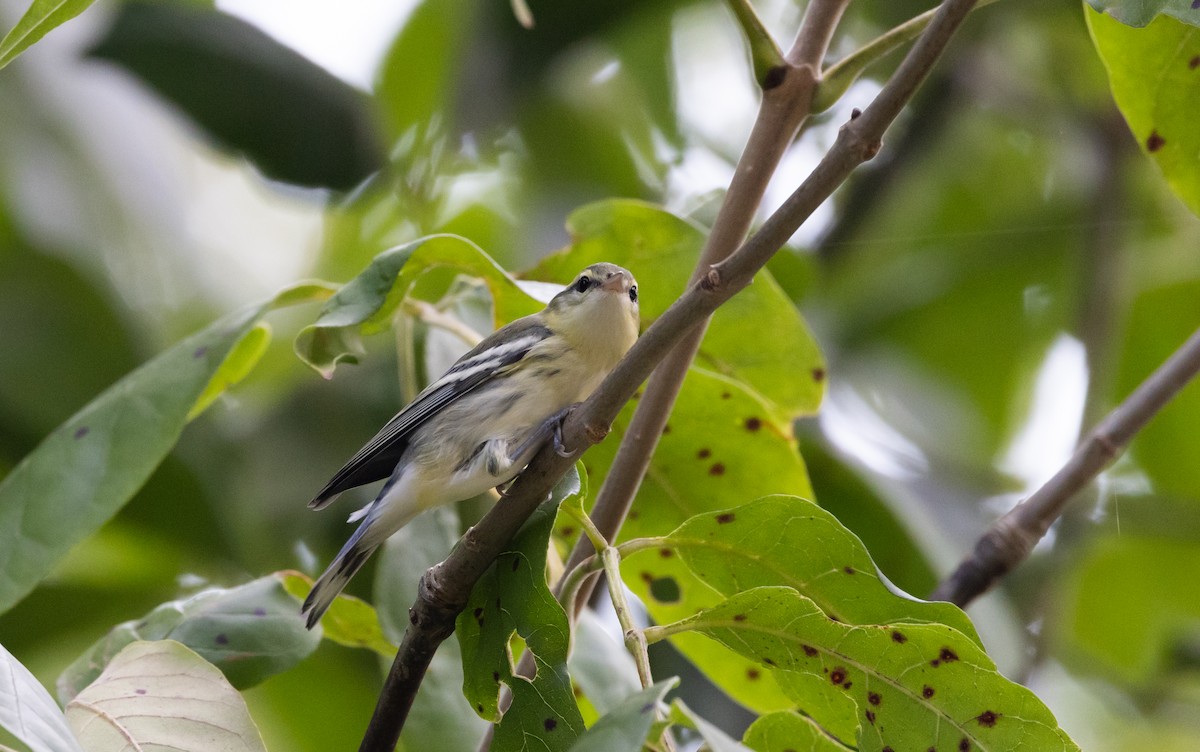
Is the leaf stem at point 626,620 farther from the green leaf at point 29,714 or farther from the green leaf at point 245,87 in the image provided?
the green leaf at point 245,87

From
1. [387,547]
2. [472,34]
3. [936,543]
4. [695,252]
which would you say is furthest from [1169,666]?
[472,34]

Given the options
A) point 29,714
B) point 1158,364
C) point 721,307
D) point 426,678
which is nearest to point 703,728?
point 29,714

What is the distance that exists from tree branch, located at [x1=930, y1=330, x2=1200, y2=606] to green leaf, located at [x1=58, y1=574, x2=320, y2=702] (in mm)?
1219

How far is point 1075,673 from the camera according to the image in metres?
3.92

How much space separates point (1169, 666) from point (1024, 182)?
1.84 meters

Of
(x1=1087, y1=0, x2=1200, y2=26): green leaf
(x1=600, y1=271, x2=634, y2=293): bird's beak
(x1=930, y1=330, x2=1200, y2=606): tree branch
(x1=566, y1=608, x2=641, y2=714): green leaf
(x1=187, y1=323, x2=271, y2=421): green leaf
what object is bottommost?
(x1=930, y1=330, x2=1200, y2=606): tree branch

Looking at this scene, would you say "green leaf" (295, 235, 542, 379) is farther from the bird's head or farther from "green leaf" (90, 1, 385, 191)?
"green leaf" (90, 1, 385, 191)

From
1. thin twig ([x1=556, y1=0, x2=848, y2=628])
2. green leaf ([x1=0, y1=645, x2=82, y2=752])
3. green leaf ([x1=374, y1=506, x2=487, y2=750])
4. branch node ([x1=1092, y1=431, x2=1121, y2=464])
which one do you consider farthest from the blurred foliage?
green leaf ([x1=0, y1=645, x2=82, y2=752])

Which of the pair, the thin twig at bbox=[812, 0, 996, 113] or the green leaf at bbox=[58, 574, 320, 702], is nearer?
the thin twig at bbox=[812, 0, 996, 113]

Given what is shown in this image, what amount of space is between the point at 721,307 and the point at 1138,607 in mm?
2160

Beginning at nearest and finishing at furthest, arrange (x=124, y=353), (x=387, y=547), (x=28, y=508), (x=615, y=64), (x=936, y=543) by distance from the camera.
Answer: (x=28, y=508) → (x=387, y=547) → (x=936, y=543) → (x=124, y=353) → (x=615, y=64)

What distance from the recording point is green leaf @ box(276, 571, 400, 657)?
222 centimetres

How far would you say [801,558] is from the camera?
1759 mm

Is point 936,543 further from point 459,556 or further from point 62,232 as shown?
point 62,232
